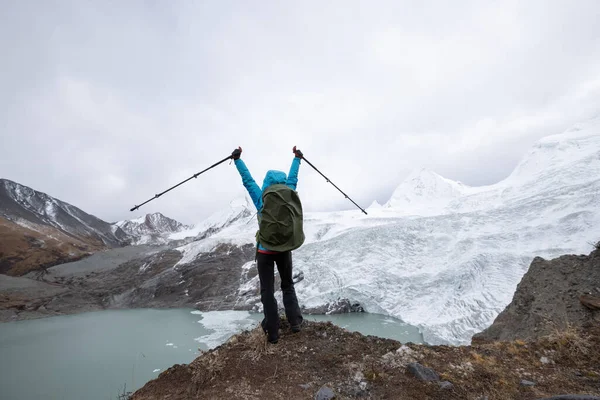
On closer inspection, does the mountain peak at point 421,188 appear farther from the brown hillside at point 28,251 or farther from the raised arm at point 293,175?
the brown hillside at point 28,251

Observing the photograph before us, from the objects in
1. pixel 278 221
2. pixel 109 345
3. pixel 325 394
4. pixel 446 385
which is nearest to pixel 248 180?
pixel 278 221

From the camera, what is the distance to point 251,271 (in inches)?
1512

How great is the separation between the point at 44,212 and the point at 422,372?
159 meters

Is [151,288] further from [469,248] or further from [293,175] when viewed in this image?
[293,175]

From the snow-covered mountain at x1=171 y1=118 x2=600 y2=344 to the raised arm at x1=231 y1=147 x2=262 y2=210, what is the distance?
1548 cm

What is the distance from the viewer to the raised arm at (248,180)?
3971mm

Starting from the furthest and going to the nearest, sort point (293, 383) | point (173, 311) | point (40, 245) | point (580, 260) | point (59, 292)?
point (40, 245) < point (59, 292) < point (173, 311) < point (580, 260) < point (293, 383)

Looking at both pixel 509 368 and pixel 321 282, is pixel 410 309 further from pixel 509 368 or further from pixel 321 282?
pixel 509 368

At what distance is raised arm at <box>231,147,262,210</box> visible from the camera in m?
3.97

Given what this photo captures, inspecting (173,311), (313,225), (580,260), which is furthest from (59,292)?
(580,260)

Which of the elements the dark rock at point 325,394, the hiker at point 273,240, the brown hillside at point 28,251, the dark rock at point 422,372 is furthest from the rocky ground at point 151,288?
the dark rock at point 325,394

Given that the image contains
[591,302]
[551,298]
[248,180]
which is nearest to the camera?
[248,180]

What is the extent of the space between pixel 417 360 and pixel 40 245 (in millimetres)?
Answer: 88364

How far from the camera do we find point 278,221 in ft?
11.5
